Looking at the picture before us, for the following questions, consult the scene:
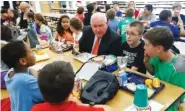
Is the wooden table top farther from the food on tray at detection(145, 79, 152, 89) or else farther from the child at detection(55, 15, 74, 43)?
the child at detection(55, 15, 74, 43)

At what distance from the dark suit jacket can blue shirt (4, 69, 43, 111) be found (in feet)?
4.00

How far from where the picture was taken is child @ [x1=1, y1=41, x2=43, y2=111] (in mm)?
1372

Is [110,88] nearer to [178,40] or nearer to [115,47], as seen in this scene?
[115,47]

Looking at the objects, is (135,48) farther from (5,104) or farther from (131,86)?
(5,104)

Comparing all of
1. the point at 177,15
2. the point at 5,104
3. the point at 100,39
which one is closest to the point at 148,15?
the point at 177,15

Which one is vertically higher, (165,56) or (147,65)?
(165,56)

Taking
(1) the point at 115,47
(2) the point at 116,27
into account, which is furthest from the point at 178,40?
(1) the point at 115,47

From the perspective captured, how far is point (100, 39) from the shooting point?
100 inches

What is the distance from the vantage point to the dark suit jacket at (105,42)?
2.43 meters

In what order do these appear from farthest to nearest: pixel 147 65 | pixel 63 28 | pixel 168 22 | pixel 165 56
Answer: pixel 168 22 < pixel 63 28 < pixel 147 65 < pixel 165 56

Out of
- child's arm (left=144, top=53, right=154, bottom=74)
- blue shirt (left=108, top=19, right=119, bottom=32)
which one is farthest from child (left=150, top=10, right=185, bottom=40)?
child's arm (left=144, top=53, right=154, bottom=74)

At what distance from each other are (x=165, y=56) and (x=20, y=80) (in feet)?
3.83

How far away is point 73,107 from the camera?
43.4 inches

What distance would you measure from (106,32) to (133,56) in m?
0.47
